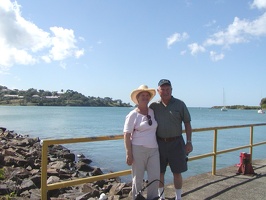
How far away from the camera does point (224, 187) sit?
6312mm

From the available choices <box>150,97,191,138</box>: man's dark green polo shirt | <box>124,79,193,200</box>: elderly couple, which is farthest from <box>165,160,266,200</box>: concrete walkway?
<box>150,97,191,138</box>: man's dark green polo shirt

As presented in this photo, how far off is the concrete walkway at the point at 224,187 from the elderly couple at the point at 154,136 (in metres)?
1.00

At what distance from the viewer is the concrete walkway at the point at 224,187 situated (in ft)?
18.8

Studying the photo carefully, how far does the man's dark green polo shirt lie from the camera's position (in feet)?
15.3

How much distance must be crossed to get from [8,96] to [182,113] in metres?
187

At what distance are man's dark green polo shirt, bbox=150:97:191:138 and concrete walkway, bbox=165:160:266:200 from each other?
1426mm

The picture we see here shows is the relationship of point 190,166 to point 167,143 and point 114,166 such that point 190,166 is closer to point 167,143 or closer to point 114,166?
point 114,166

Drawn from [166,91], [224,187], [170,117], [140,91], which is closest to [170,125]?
[170,117]

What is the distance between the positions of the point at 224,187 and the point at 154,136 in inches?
103

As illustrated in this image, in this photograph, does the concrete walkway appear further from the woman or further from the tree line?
the tree line

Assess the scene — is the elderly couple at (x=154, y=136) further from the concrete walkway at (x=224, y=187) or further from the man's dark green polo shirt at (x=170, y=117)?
the concrete walkway at (x=224, y=187)

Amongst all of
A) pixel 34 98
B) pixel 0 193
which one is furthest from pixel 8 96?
pixel 0 193

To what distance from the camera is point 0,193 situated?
252 inches

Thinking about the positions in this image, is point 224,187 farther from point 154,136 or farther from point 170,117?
point 154,136
